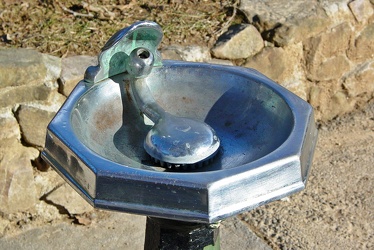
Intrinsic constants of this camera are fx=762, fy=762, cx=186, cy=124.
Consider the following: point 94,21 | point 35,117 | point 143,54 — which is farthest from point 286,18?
point 143,54

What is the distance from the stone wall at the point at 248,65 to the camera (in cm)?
340

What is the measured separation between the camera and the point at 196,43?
390cm

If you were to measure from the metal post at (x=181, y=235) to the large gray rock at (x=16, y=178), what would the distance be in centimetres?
124

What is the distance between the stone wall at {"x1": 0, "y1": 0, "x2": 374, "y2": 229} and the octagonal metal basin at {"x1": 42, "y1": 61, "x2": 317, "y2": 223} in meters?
1.14

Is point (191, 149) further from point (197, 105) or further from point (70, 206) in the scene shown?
point (70, 206)

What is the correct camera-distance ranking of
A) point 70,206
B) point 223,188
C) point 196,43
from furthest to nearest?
point 196,43
point 70,206
point 223,188

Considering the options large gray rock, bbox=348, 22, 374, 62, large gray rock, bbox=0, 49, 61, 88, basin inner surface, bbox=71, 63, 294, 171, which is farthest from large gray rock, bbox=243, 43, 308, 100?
basin inner surface, bbox=71, 63, 294, 171

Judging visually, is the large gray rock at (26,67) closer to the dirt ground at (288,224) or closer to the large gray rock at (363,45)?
the dirt ground at (288,224)

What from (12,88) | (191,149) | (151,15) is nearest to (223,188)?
(191,149)

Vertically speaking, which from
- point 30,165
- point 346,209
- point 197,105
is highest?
point 197,105

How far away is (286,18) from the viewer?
4121mm

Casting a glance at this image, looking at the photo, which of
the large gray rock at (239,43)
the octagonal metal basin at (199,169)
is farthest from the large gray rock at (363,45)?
the octagonal metal basin at (199,169)

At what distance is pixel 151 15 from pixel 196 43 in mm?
342

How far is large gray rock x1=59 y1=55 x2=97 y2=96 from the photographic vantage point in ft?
11.2
